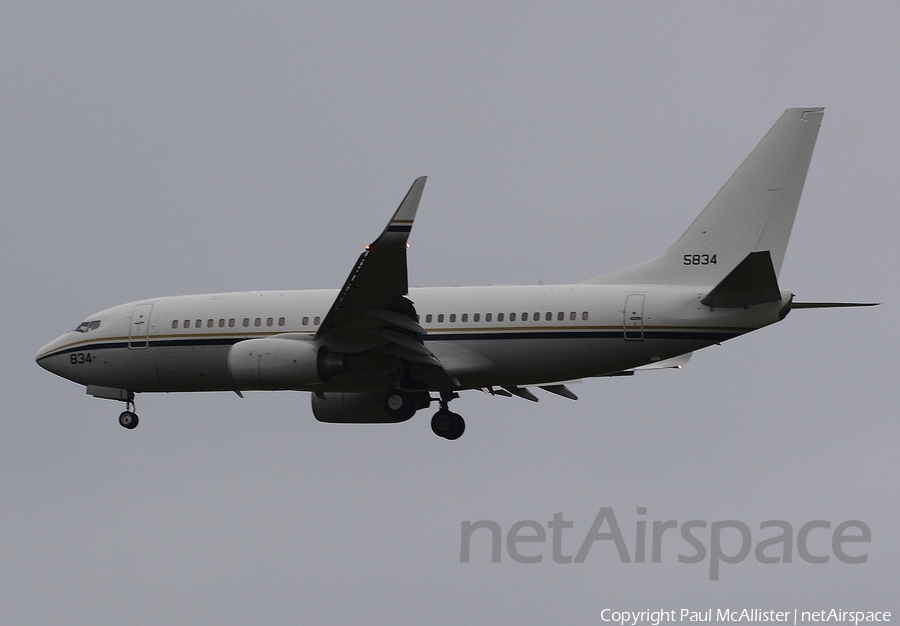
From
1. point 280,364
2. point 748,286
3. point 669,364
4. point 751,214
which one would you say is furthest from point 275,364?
point 751,214

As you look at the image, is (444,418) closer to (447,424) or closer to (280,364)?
(447,424)

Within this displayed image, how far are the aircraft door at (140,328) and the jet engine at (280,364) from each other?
4296 millimetres

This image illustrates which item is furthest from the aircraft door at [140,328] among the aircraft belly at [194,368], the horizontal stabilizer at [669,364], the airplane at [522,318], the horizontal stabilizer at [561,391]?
the horizontal stabilizer at [669,364]

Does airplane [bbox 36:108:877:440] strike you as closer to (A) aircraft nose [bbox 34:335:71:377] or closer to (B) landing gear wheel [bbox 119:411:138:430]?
(B) landing gear wheel [bbox 119:411:138:430]

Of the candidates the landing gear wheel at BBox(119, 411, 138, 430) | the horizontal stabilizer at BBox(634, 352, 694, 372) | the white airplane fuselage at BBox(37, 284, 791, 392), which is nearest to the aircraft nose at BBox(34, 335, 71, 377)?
the white airplane fuselage at BBox(37, 284, 791, 392)

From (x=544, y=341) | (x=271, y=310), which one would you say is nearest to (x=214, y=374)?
(x=271, y=310)

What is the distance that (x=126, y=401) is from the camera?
39312 millimetres

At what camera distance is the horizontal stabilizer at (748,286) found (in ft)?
102

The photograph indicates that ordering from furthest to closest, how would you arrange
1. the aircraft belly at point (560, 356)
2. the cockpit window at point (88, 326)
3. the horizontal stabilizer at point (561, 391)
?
the cockpit window at point (88, 326) → the horizontal stabilizer at point (561, 391) → the aircraft belly at point (560, 356)

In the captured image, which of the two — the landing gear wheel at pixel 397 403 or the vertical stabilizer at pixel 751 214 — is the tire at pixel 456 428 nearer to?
the landing gear wheel at pixel 397 403

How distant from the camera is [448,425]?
1485 inches

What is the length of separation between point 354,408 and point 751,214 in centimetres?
1113

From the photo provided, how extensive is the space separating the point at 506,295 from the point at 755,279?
637 cm

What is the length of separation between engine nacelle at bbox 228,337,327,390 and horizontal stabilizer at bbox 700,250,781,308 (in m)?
9.00
